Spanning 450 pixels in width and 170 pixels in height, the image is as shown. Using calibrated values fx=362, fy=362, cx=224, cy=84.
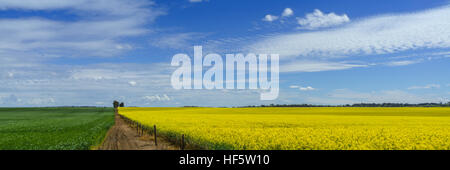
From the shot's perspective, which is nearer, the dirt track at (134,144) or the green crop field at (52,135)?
the dirt track at (134,144)

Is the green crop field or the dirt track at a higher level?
the dirt track

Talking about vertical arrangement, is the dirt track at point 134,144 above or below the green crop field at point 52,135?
above

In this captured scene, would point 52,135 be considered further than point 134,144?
Yes

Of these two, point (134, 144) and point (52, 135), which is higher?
point (134, 144)

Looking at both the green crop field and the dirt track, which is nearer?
the dirt track
